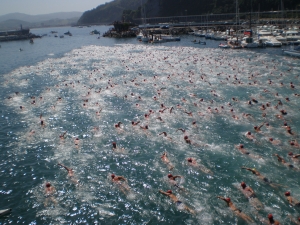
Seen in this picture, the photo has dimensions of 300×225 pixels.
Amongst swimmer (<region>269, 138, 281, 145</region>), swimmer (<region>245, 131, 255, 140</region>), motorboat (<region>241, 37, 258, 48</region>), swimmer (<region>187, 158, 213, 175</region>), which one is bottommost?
swimmer (<region>187, 158, 213, 175</region>)

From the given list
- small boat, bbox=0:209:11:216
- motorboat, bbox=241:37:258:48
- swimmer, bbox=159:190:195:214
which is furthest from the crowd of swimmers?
motorboat, bbox=241:37:258:48

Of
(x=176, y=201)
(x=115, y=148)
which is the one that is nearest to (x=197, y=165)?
(x=176, y=201)

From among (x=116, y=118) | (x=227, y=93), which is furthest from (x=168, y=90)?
(x=116, y=118)

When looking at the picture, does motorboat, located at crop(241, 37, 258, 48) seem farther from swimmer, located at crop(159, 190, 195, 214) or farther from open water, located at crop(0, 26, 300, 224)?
swimmer, located at crop(159, 190, 195, 214)

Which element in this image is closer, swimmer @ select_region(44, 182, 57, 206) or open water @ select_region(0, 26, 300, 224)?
open water @ select_region(0, 26, 300, 224)

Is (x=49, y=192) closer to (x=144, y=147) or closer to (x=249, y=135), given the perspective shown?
(x=144, y=147)

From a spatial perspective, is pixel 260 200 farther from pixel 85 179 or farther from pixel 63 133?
pixel 63 133

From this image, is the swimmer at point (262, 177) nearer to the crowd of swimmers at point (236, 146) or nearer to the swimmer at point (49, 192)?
the crowd of swimmers at point (236, 146)

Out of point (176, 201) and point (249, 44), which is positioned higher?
point (249, 44)
